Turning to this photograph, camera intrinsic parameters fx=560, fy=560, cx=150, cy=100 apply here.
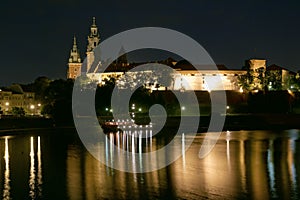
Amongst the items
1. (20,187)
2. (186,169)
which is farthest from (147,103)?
(20,187)

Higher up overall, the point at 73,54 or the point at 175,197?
the point at 73,54

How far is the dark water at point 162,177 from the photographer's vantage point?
12188 mm

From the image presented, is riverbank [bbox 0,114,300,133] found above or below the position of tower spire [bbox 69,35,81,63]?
below

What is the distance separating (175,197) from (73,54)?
77267mm

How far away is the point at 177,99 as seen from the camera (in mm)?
53344

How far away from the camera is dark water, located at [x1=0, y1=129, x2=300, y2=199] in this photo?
12188mm

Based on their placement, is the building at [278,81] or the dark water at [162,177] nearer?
the dark water at [162,177]

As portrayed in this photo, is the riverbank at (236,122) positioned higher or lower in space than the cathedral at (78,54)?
lower

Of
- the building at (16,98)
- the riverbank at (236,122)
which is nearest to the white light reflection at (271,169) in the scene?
the riverbank at (236,122)

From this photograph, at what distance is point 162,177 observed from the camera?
47.5 ft

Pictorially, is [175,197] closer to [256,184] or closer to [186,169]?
[256,184]

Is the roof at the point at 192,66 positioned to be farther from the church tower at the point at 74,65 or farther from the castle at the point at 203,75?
the church tower at the point at 74,65

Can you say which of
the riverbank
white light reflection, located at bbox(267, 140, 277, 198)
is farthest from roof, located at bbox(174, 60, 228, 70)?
white light reflection, located at bbox(267, 140, 277, 198)

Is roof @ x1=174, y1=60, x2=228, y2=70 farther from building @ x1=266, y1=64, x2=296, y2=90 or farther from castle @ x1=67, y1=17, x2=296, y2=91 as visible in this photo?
building @ x1=266, y1=64, x2=296, y2=90
